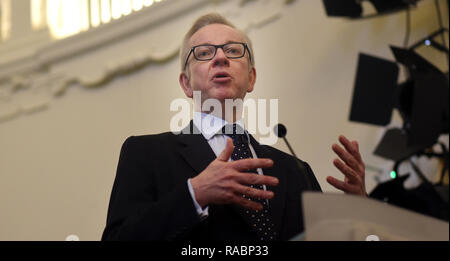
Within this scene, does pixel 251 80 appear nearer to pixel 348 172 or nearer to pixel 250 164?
pixel 348 172

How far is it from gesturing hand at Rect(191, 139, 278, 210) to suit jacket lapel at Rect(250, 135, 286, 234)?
0.61ft

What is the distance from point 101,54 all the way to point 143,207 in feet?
13.8

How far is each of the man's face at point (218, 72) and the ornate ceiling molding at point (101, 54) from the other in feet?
9.50

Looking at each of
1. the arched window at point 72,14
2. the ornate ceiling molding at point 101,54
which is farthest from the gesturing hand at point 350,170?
the arched window at point 72,14

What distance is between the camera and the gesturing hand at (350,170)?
78.5 inches

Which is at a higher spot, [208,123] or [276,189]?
[208,123]

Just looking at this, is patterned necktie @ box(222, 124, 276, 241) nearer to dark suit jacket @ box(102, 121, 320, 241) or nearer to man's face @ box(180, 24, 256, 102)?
dark suit jacket @ box(102, 121, 320, 241)

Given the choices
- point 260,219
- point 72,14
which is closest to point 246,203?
point 260,219

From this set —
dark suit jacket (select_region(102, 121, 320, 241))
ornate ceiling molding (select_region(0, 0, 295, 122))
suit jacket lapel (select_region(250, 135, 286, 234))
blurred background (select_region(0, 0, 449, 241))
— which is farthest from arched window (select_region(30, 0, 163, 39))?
dark suit jacket (select_region(102, 121, 320, 241))

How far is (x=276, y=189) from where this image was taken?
6.72ft

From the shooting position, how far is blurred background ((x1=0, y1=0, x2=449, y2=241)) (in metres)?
4.70

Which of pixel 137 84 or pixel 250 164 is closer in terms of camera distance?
pixel 250 164

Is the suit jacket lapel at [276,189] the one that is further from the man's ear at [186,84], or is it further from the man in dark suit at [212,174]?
the man's ear at [186,84]
